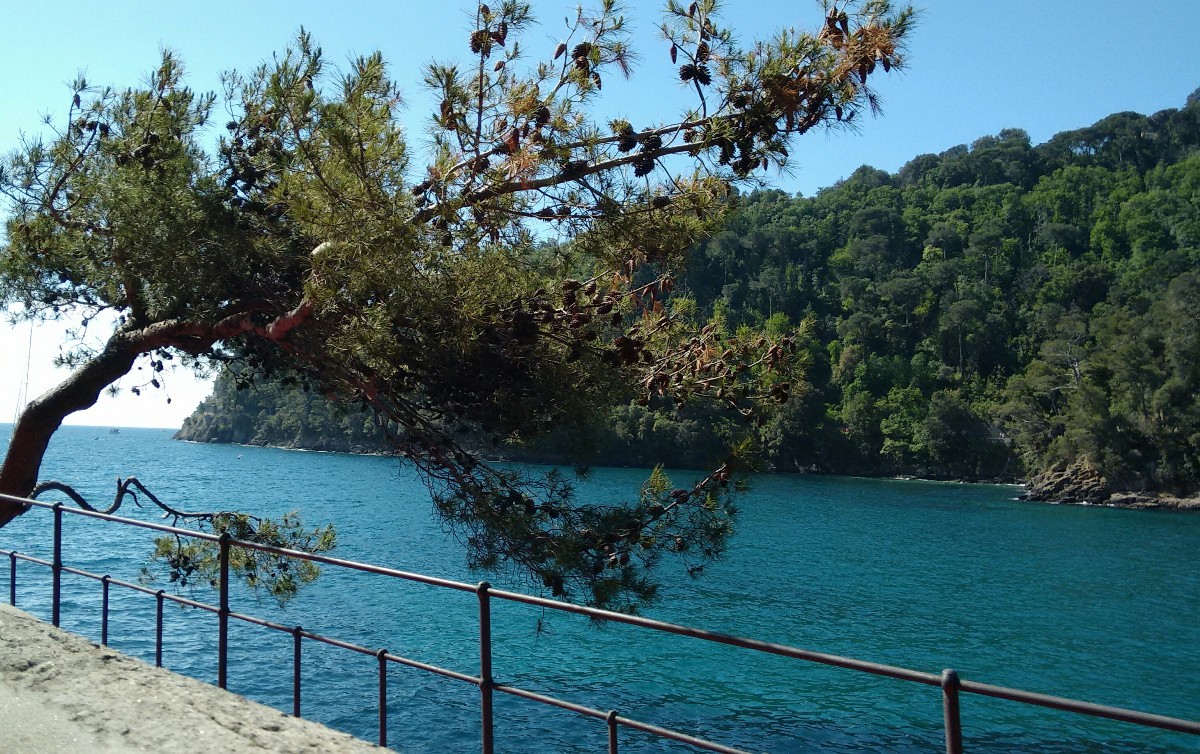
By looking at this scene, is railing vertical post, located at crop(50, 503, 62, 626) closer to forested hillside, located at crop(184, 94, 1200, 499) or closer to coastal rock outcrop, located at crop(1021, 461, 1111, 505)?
forested hillside, located at crop(184, 94, 1200, 499)

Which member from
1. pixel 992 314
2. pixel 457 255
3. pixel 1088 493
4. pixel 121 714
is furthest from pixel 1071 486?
pixel 121 714

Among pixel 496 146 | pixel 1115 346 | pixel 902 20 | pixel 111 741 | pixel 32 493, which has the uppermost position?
pixel 1115 346

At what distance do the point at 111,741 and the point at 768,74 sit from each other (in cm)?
404

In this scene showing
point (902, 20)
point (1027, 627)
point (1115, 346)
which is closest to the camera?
point (902, 20)

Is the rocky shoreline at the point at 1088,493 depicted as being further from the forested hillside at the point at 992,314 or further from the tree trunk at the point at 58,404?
the tree trunk at the point at 58,404

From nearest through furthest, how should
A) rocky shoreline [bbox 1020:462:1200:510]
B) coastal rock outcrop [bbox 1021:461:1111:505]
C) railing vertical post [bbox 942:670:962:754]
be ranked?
railing vertical post [bbox 942:670:962:754] < rocky shoreline [bbox 1020:462:1200:510] < coastal rock outcrop [bbox 1021:461:1111:505]

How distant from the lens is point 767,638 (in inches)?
730

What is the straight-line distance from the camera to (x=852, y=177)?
388 feet

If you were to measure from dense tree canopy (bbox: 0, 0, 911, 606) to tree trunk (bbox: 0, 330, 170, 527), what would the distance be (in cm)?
2

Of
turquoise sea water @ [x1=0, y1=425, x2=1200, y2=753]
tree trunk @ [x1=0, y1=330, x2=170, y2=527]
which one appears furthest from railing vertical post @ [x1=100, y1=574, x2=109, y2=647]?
turquoise sea water @ [x1=0, y1=425, x2=1200, y2=753]

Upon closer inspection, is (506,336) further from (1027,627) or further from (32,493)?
(1027,627)

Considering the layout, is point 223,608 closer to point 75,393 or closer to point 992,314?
point 75,393

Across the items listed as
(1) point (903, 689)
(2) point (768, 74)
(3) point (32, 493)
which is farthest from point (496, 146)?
(1) point (903, 689)

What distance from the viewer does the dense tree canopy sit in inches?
189
